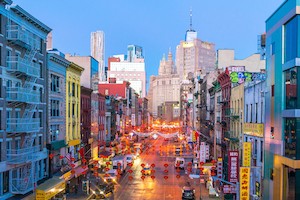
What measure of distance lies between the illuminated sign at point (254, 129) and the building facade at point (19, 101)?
19.5 metres

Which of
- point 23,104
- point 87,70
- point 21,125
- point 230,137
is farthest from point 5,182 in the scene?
point 87,70

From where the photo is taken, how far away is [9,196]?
33.3 metres

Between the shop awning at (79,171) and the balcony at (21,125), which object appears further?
the shop awning at (79,171)

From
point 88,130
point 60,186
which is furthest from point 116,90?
point 60,186

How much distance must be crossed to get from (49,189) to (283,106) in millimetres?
19309

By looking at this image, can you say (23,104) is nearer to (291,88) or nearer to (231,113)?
(291,88)

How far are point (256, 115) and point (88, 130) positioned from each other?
35.1 meters

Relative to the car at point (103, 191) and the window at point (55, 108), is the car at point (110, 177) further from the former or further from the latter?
the window at point (55, 108)

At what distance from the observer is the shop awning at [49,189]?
109ft

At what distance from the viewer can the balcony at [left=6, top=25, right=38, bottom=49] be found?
33125 millimetres

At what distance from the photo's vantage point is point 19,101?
3397cm

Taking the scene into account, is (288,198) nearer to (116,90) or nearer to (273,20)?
(273,20)

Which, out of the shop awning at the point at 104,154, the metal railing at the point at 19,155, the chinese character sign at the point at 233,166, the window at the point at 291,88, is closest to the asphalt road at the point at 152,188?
the shop awning at the point at 104,154

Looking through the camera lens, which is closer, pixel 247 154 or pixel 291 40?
pixel 291 40
